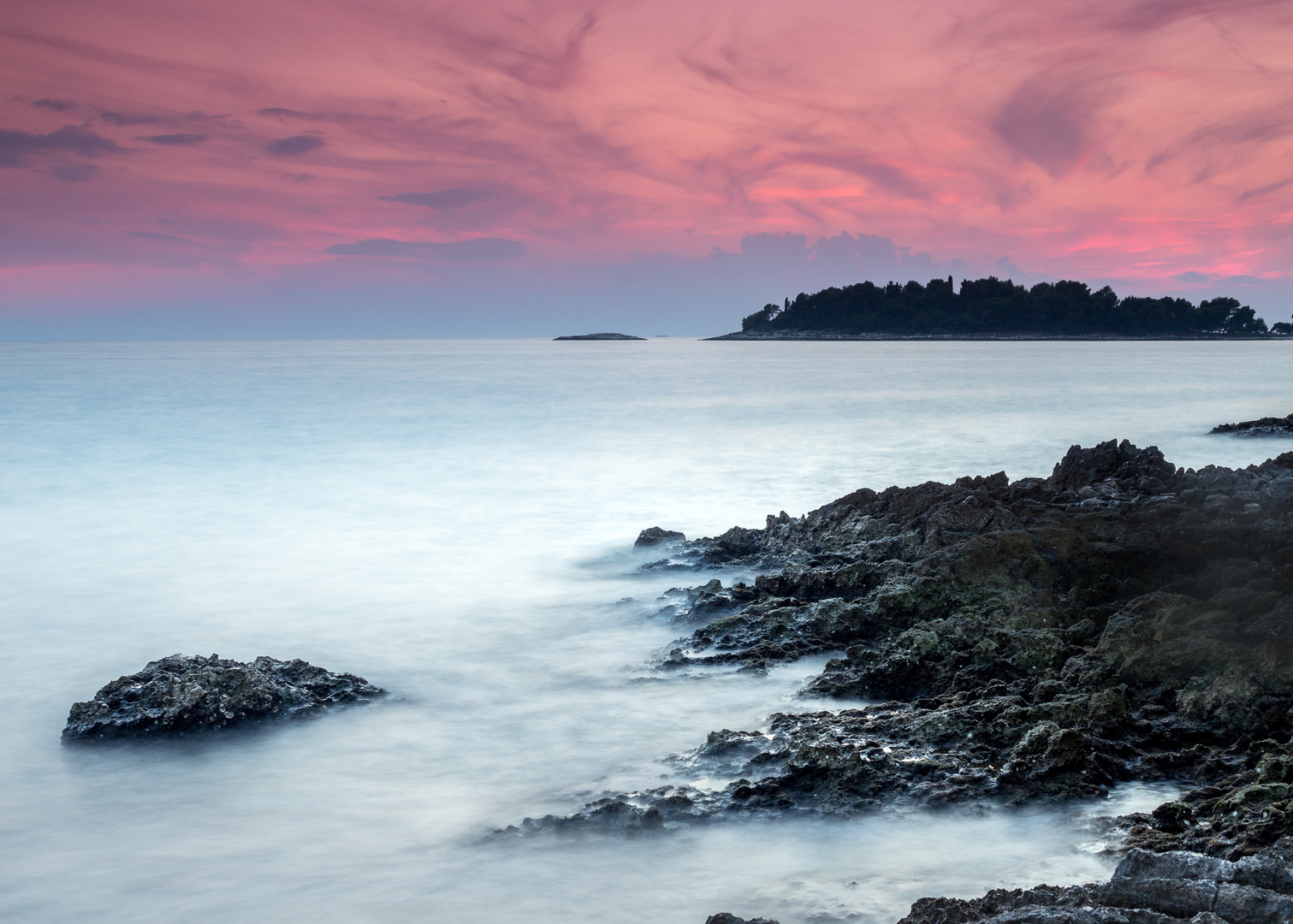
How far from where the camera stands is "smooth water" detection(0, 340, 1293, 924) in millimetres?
4383

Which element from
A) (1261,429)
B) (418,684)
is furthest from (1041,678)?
(1261,429)

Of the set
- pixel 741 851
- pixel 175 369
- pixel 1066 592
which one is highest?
pixel 175 369

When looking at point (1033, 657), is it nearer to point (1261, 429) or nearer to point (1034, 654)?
point (1034, 654)

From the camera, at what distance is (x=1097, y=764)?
4.82 meters

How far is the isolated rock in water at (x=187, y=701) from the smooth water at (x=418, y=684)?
0.21m

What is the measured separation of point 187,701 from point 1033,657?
17.5 ft

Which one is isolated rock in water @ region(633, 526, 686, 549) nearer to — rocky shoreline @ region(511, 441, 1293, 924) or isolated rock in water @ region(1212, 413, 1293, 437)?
rocky shoreline @ region(511, 441, 1293, 924)

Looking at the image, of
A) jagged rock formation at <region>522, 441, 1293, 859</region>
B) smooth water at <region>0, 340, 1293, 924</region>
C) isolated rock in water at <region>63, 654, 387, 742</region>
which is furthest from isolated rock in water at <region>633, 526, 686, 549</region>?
isolated rock in water at <region>63, 654, 387, 742</region>

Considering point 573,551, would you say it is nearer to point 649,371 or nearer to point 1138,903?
point 1138,903

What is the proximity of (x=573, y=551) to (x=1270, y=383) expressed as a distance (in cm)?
4841

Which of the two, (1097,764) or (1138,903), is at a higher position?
(1138,903)

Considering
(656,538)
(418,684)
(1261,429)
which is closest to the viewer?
(418,684)

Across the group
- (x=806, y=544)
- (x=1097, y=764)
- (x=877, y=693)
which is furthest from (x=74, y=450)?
(x=1097, y=764)

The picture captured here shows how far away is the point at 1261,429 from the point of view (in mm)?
24391
